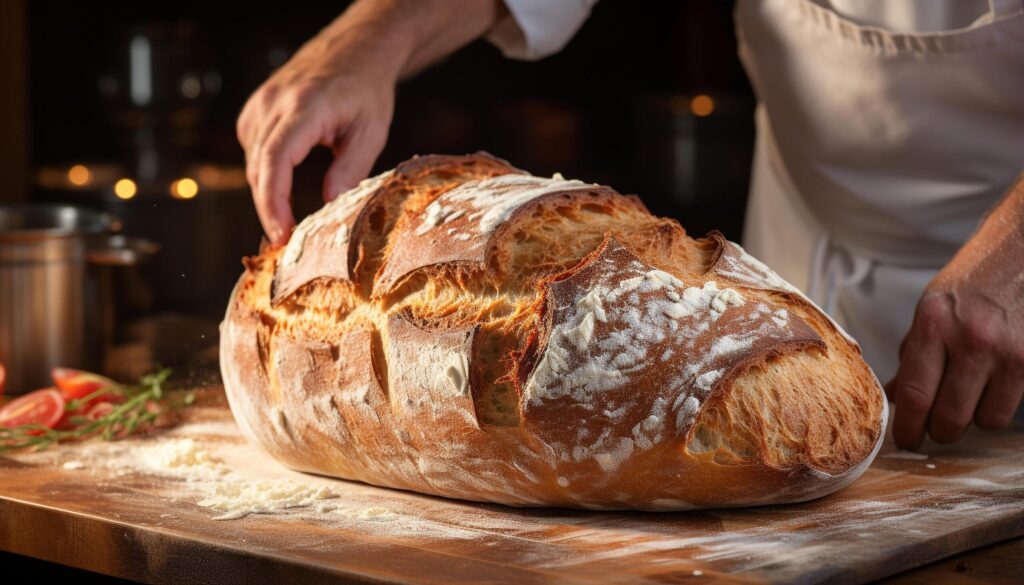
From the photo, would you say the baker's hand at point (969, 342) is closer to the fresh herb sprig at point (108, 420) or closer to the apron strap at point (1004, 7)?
the apron strap at point (1004, 7)

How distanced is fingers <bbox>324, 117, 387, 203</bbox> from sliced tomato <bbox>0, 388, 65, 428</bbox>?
451 millimetres

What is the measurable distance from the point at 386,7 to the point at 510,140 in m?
2.16

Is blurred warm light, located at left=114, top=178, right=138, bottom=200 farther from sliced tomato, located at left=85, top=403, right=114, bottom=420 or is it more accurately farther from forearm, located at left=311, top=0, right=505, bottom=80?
sliced tomato, located at left=85, top=403, right=114, bottom=420

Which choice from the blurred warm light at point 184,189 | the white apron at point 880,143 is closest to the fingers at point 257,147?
the white apron at point 880,143

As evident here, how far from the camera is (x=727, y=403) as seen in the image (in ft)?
4.01

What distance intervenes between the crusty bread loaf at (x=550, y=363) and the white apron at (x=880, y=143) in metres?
0.55

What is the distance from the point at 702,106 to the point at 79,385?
105 inches

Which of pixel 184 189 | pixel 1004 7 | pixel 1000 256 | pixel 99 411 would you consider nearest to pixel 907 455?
pixel 1000 256

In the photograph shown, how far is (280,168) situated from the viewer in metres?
1.66

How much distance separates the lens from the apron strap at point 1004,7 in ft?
5.44

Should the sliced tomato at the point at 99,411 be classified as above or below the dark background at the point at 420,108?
below

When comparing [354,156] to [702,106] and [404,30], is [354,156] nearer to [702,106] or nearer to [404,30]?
[404,30]

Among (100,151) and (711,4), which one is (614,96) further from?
(100,151)

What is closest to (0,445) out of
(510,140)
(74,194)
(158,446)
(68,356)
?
(158,446)
